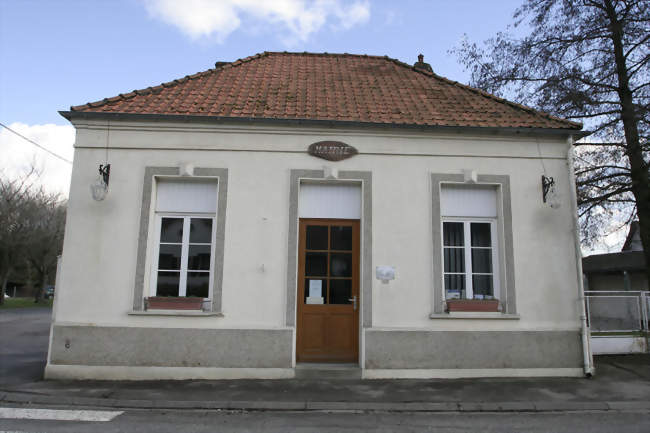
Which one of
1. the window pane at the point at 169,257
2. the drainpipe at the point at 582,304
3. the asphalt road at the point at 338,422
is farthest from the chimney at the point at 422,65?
the asphalt road at the point at 338,422

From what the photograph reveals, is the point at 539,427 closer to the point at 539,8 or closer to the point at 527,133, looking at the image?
the point at 527,133

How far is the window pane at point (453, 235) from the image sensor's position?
770cm

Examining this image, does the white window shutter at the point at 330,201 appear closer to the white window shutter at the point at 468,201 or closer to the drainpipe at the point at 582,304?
the white window shutter at the point at 468,201

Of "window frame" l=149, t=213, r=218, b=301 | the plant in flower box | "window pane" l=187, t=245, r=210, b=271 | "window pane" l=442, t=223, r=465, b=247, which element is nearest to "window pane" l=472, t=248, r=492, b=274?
"window pane" l=442, t=223, r=465, b=247

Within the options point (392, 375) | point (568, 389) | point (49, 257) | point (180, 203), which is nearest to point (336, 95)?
point (180, 203)

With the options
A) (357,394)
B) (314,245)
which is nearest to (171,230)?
(314,245)

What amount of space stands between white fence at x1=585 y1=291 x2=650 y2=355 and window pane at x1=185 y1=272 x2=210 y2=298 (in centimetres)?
693

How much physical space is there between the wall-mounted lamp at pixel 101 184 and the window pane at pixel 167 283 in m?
1.53

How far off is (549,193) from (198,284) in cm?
596

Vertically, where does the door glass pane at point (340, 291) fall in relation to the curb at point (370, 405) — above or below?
above

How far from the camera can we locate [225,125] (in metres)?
7.61

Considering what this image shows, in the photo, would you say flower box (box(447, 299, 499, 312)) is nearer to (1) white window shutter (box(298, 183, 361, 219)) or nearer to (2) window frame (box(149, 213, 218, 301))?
(1) white window shutter (box(298, 183, 361, 219))

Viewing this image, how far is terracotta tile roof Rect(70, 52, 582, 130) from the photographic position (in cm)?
783

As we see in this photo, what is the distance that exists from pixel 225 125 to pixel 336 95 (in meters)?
2.38
